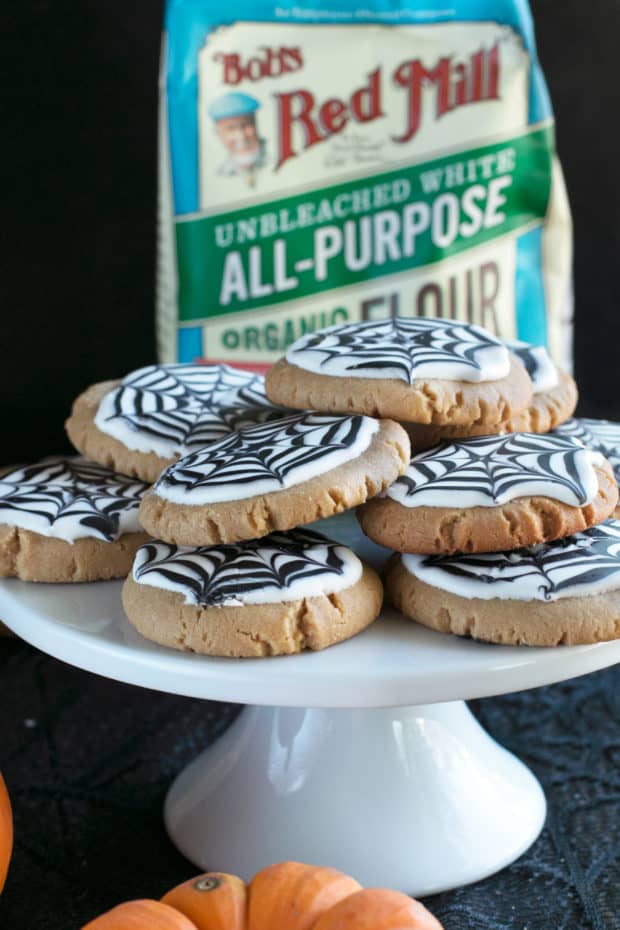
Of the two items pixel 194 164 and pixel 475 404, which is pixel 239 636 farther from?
pixel 194 164

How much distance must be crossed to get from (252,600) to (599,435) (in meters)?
0.46

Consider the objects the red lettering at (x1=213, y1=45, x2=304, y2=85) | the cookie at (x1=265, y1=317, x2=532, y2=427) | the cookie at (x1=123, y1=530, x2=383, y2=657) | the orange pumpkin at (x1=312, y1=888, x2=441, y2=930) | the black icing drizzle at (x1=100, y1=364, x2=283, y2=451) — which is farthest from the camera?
the red lettering at (x1=213, y1=45, x2=304, y2=85)

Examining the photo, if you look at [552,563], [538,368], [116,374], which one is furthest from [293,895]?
[116,374]

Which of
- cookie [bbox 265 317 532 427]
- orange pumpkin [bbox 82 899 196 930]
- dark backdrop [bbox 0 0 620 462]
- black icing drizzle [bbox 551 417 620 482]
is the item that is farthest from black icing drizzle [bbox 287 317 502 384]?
dark backdrop [bbox 0 0 620 462]

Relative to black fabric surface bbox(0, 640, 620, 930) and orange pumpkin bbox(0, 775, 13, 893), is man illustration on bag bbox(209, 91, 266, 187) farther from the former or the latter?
orange pumpkin bbox(0, 775, 13, 893)

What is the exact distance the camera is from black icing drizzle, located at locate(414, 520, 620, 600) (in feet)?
2.98

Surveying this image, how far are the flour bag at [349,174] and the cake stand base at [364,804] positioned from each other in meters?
0.75

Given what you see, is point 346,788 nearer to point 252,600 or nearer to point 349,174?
point 252,600

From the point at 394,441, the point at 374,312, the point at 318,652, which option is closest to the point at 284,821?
the point at 318,652

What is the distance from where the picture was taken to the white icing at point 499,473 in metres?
A: 0.92

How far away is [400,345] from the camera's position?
1.05 m

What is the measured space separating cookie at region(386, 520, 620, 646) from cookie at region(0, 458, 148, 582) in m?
0.26

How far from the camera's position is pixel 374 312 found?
1790 millimetres

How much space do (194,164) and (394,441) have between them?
0.91 m
